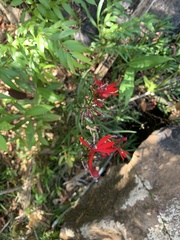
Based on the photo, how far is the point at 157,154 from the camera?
1781 millimetres

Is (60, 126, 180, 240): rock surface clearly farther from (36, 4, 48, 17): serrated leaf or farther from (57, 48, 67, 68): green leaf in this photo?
(36, 4, 48, 17): serrated leaf

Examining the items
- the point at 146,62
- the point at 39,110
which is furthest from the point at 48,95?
the point at 146,62

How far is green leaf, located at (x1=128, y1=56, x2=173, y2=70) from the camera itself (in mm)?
1631

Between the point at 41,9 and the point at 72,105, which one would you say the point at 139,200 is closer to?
the point at 72,105

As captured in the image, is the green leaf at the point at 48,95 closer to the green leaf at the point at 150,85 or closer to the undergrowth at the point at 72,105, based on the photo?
the undergrowth at the point at 72,105

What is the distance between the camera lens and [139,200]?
1.63 m

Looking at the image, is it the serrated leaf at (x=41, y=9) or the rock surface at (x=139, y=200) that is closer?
the serrated leaf at (x=41, y=9)

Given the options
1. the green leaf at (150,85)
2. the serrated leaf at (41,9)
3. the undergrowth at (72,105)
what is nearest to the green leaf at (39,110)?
the undergrowth at (72,105)

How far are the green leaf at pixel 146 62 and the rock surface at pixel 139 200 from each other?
16.5 inches

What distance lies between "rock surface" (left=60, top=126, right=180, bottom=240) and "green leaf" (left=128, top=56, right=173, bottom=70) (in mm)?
419

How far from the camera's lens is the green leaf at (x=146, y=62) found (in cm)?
163

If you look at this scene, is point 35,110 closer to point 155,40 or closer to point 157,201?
point 157,201

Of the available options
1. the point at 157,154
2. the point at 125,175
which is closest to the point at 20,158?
the point at 125,175

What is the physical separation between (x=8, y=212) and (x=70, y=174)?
1.61ft
